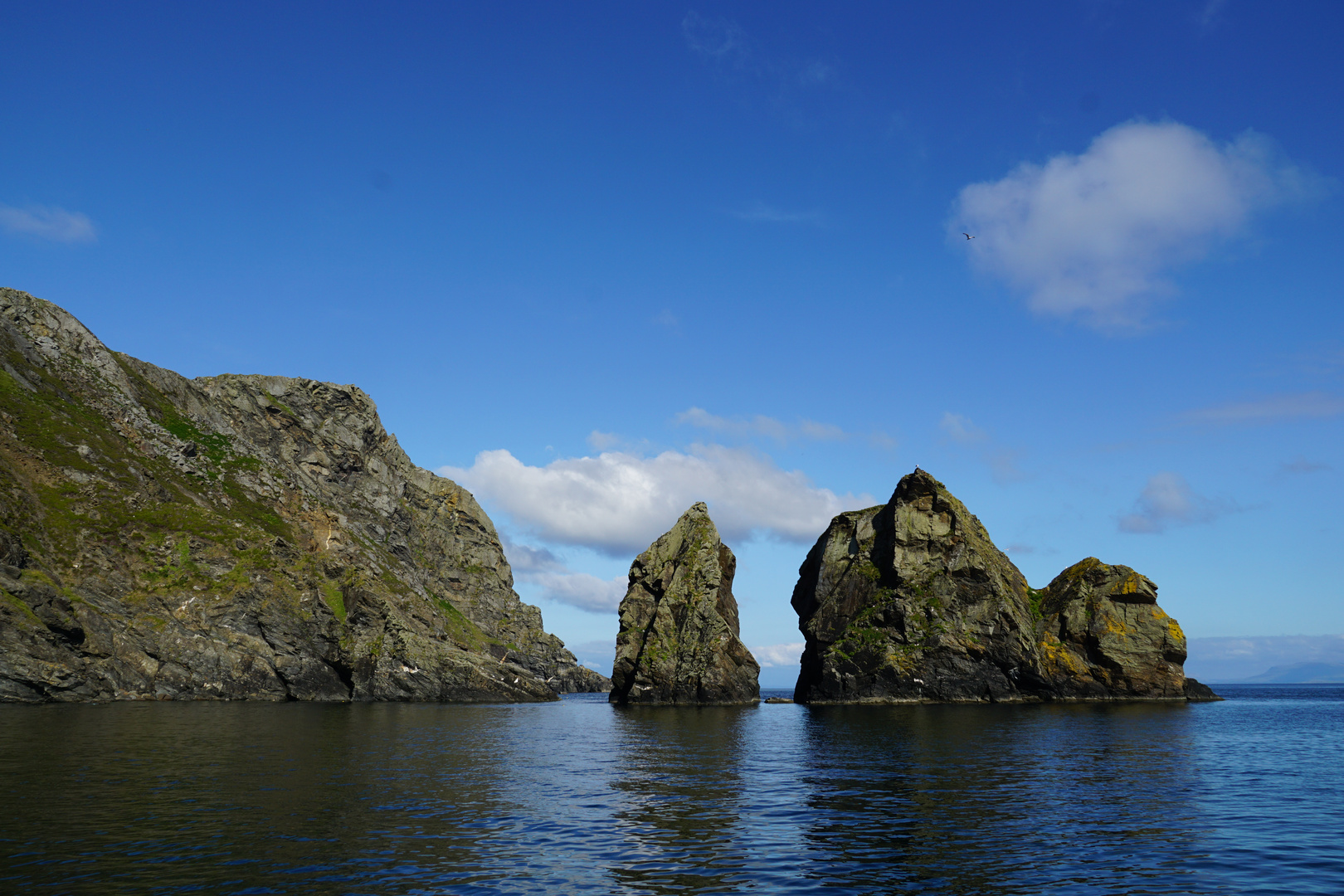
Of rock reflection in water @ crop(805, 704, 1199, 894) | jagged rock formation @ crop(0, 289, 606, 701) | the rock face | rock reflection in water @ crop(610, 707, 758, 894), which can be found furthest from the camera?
the rock face

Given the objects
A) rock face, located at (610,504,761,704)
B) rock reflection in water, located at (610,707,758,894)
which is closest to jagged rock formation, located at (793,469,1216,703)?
rock face, located at (610,504,761,704)

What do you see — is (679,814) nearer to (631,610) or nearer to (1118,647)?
(631,610)

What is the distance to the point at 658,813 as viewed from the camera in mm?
34219

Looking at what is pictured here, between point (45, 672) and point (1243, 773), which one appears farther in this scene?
point (45, 672)

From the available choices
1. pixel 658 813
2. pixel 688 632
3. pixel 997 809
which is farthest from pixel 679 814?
pixel 688 632

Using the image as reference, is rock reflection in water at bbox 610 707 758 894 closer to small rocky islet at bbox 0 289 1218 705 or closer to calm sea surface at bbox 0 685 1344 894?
calm sea surface at bbox 0 685 1344 894

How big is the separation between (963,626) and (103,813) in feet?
374

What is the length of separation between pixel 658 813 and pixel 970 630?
329 feet

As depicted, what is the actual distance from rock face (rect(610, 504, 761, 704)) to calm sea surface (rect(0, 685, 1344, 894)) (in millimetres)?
56820

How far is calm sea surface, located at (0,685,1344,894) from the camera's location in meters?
23.0

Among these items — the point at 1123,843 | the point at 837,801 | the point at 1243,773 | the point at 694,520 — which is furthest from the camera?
the point at 694,520

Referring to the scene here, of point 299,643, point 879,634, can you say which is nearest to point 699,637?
point 879,634

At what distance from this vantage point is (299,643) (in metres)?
128

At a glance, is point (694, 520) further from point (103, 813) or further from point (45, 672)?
point (103, 813)
